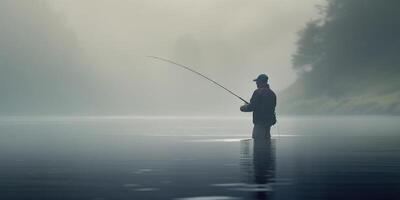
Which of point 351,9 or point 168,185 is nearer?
point 168,185

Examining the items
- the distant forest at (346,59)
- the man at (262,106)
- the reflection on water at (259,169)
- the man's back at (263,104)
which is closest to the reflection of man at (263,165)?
the reflection on water at (259,169)

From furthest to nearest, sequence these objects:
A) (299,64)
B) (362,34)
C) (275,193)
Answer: (299,64), (362,34), (275,193)

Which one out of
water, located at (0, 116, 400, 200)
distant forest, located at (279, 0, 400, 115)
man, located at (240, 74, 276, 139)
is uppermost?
distant forest, located at (279, 0, 400, 115)

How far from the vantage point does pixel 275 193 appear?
656 inches

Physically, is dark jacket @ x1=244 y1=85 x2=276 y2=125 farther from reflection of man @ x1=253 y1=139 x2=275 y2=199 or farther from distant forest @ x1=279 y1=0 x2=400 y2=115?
distant forest @ x1=279 y1=0 x2=400 y2=115

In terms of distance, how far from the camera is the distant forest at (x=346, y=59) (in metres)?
136

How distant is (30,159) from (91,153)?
3.37 meters

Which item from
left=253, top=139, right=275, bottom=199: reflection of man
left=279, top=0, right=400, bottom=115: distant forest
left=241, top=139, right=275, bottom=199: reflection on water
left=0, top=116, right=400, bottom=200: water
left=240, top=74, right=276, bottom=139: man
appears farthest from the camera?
left=279, top=0, right=400, bottom=115: distant forest

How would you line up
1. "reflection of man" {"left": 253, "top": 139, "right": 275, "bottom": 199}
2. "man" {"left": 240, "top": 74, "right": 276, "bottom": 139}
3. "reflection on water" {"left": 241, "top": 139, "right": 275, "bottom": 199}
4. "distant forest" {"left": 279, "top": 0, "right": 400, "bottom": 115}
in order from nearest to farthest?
"reflection on water" {"left": 241, "top": 139, "right": 275, "bottom": 199}
"reflection of man" {"left": 253, "top": 139, "right": 275, "bottom": 199}
"man" {"left": 240, "top": 74, "right": 276, "bottom": 139}
"distant forest" {"left": 279, "top": 0, "right": 400, "bottom": 115}

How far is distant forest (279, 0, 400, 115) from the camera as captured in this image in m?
136

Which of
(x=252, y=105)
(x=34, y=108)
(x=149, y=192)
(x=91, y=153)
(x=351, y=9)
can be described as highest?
(x=351, y=9)

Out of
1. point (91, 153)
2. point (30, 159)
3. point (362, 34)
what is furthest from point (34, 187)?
point (362, 34)

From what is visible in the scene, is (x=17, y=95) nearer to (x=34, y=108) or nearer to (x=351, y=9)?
(x=34, y=108)

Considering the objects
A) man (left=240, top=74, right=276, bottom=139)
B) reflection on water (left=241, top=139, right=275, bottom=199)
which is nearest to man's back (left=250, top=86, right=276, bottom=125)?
man (left=240, top=74, right=276, bottom=139)
